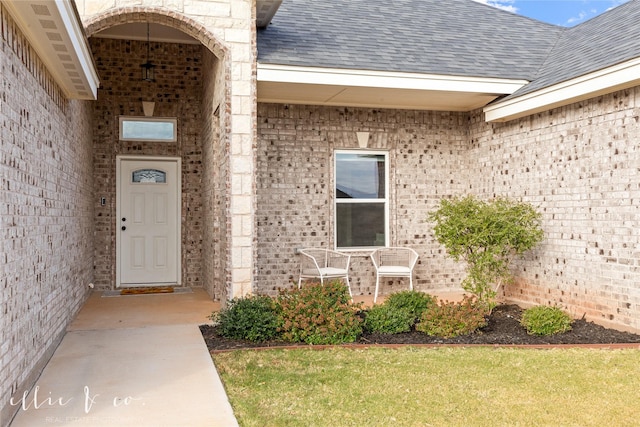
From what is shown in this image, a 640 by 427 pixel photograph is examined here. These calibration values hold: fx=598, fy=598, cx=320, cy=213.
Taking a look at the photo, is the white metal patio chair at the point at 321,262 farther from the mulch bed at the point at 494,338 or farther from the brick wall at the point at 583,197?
the brick wall at the point at 583,197

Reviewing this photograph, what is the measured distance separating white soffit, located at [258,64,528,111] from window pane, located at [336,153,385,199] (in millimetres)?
837

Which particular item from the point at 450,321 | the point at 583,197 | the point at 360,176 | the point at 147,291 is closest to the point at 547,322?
the point at 450,321

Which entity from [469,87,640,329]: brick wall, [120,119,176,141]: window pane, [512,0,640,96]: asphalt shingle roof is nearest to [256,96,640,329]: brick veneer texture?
[469,87,640,329]: brick wall

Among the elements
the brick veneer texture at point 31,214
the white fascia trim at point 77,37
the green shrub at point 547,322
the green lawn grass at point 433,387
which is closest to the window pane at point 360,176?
the green shrub at point 547,322

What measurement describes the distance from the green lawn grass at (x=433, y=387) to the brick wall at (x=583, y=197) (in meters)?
1.57

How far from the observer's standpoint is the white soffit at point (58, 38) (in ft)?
12.5

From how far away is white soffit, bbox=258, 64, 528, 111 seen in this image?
7805 millimetres

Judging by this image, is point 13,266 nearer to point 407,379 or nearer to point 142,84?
point 407,379

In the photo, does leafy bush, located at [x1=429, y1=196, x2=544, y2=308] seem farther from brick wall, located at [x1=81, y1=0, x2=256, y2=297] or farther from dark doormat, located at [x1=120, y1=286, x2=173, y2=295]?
dark doormat, located at [x1=120, y1=286, x2=173, y2=295]

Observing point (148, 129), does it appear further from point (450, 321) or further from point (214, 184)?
point (450, 321)

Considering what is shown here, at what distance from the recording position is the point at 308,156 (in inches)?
360

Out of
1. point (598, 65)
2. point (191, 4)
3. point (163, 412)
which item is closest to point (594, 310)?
point (598, 65)

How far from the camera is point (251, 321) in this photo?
5953mm

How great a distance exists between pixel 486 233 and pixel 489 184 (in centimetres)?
198
